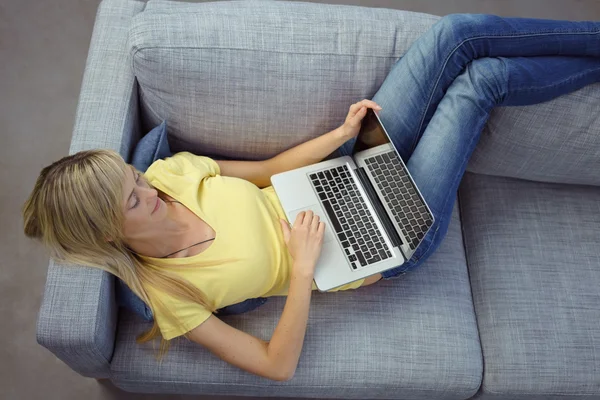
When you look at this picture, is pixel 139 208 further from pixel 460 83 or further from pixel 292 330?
pixel 460 83

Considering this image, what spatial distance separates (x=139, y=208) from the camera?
3.71 feet

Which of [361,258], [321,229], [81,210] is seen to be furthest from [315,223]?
[81,210]

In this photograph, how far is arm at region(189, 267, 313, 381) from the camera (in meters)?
1.25

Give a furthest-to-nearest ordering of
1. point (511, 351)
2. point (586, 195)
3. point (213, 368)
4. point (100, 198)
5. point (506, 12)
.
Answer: point (506, 12)
point (586, 195)
point (511, 351)
point (213, 368)
point (100, 198)

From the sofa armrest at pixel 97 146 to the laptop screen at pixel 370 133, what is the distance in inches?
25.1

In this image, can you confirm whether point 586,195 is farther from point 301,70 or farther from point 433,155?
point 301,70

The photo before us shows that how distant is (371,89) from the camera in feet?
4.98

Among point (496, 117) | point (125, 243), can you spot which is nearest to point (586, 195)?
point (496, 117)

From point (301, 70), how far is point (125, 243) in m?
0.65

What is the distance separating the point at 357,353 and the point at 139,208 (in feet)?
2.34

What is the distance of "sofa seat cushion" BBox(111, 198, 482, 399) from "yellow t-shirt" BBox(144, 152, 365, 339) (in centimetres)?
11

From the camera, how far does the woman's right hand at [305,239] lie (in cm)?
131

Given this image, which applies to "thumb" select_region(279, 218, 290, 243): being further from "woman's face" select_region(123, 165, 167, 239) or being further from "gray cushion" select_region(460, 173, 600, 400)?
"gray cushion" select_region(460, 173, 600, 400)

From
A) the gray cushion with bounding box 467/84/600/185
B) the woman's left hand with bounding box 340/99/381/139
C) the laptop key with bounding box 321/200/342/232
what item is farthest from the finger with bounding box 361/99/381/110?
the gray cushion with bounding box 467/84/600/185
